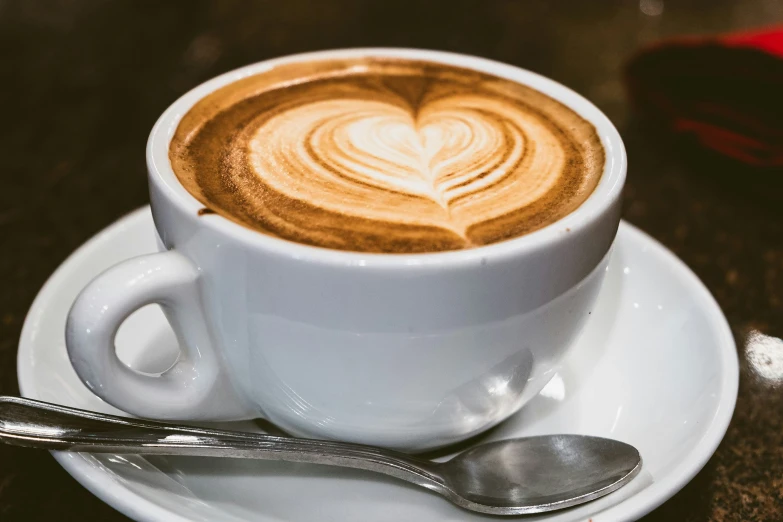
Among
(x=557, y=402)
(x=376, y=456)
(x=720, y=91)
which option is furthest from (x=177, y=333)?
(x=720, y=91)

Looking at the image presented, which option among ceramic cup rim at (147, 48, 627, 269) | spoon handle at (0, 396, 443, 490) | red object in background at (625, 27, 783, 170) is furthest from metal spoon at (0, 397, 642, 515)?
red object in background at (625, 27, 783, 170)

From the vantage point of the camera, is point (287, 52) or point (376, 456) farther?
point (287, 52)

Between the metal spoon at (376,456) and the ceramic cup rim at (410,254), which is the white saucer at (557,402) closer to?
the metal spoon at (376,456)

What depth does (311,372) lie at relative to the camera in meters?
0.61

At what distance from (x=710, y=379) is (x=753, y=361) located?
0.70 ft

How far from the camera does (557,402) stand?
800 mm

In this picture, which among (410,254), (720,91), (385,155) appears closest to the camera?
(410,254)

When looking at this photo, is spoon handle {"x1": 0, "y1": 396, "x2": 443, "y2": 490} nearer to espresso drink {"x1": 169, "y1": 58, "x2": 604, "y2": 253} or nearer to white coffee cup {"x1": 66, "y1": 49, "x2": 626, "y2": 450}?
white coffee cup {"x1": 66, "y1": 49, "x2": 626, "y2": 450}

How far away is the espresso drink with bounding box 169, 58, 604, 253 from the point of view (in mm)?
619

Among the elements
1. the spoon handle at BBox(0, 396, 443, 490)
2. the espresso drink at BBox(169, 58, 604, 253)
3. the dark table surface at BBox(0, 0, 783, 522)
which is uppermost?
the espresso drink at BBox(169, 58, 604, 253)

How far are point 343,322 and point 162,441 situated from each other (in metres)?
0.20

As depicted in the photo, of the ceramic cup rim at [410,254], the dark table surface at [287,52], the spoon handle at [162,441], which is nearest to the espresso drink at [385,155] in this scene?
the ceramic cup rim at [410,254]

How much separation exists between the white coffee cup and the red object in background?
667mm

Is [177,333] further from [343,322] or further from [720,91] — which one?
[720,91]
